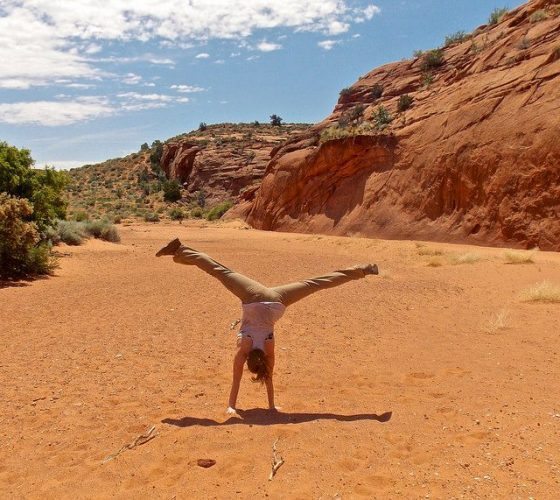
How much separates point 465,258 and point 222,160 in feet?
153

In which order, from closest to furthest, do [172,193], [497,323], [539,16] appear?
[497,323] < [539,16] < [172,193]

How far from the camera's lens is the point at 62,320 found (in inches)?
389

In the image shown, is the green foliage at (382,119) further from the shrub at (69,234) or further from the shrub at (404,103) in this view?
the shrub at (69,234)

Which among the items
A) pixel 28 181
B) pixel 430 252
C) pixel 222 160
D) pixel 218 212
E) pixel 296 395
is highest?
pixel 222 160

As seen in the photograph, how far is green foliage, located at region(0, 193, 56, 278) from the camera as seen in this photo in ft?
47.4

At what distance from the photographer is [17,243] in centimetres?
1455

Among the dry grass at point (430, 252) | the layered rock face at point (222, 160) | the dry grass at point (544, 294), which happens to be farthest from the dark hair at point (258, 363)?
the layered rock face at point (222, 160)

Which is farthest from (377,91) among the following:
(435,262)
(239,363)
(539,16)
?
(239,363)

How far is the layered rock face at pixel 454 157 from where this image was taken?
66.8ft

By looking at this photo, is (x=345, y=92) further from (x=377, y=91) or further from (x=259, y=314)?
(x=259, y=314)

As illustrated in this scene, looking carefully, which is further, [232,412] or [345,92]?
[345,92]

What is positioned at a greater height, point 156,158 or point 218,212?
point 156,158

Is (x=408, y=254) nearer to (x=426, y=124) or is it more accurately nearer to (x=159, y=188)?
(x=426, y=124)

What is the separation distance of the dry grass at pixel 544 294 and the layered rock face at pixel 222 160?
140 feet
